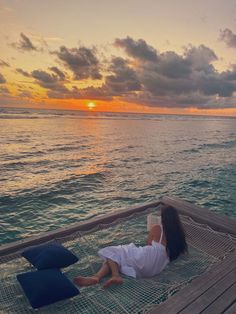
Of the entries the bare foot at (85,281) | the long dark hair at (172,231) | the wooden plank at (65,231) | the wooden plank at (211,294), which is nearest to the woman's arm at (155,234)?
the long dark hair at (172,231)

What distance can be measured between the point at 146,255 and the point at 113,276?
2.89ft

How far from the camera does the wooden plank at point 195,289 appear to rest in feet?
15.2

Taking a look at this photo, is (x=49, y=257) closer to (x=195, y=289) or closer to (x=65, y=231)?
(x=65, y=231)

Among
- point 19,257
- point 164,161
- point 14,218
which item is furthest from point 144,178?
point 19,257

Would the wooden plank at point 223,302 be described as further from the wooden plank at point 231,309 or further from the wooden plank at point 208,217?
the wooden plank at point 208,217

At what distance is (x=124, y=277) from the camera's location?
604 cm

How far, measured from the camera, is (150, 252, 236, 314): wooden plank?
15.2 feet

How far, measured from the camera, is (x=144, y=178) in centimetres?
1958

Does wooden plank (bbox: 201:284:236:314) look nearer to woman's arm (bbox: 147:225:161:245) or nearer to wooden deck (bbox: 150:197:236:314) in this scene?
wooden deck (bbox: 150:197:236:314)

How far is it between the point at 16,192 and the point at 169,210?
11102 mm

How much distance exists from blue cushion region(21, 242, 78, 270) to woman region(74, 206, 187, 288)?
0.52m

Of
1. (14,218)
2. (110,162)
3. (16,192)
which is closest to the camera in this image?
(14,218)

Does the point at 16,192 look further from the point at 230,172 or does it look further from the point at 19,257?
the point at 230,172

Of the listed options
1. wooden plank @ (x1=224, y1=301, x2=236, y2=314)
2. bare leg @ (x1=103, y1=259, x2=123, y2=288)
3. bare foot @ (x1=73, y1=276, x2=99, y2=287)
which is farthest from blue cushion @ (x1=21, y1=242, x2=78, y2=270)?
wooden plank @ (x1=224, y1=301, x2=236, y2=314)
